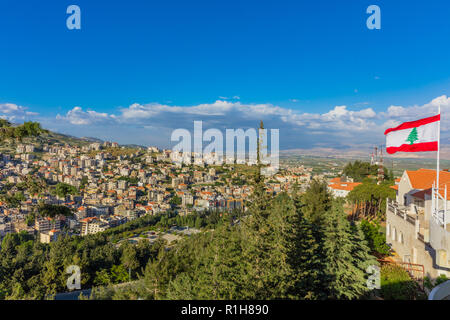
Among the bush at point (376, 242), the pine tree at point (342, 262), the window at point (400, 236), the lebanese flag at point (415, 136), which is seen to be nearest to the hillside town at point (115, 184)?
the bush at point (376, 242)

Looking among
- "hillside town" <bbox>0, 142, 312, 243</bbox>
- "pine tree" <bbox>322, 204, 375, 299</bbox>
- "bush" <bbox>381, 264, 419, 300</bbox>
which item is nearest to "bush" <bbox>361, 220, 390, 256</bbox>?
"bush" <bbox>381, 264, 419, 300</bbox>

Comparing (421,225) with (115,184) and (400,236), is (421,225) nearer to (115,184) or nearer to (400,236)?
(400,236)

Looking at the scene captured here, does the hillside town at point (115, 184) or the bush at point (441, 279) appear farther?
the hillside town at point (115, 184)

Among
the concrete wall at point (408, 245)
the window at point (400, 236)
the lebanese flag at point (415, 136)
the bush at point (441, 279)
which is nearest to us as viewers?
the lebanese flag at point (415, 136)

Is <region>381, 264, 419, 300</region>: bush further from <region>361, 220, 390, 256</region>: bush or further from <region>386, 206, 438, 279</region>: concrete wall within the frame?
<region>361, 220, 390, 256</region>: bush

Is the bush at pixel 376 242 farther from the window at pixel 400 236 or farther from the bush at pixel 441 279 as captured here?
the bush at pixel 441 279

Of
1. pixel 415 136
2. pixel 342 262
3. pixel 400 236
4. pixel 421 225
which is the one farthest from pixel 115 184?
pixel 415 136

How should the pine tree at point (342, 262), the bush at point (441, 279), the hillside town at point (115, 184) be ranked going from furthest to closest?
1. the hillside town at point (115, 184)
2. the pine tree at point (342, 262)
3. the bush at point (441, 279)
